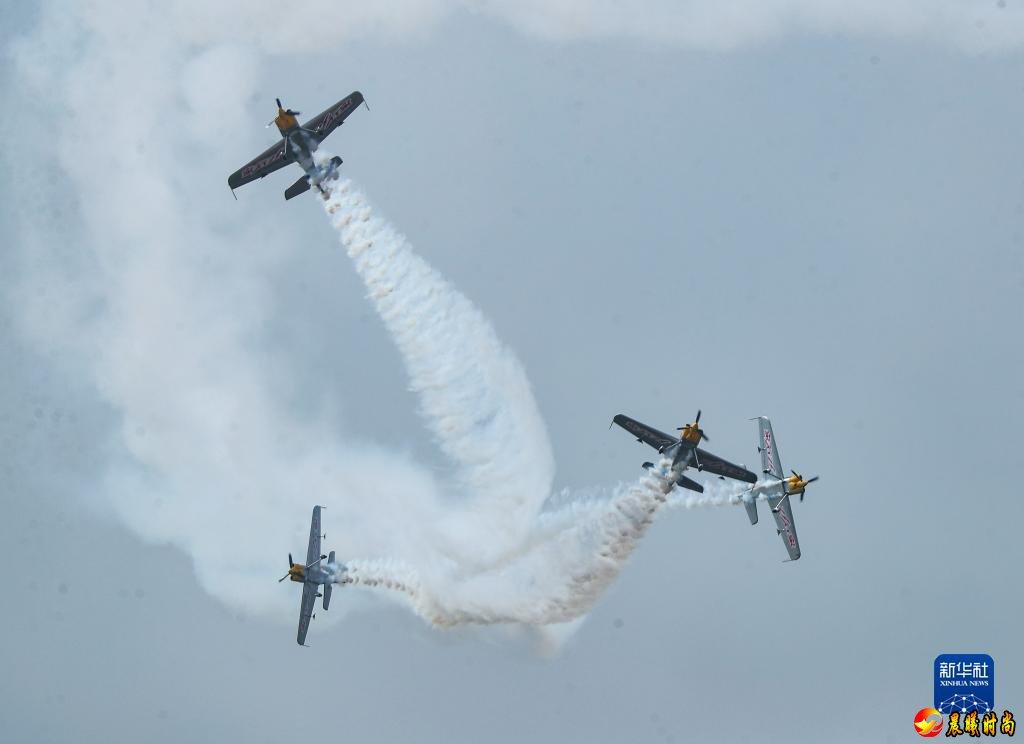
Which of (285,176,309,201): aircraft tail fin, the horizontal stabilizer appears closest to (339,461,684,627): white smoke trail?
the horizontal stabilizer

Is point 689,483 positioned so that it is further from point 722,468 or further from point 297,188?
point 297,188

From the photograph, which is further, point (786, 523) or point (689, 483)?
point (786, 523)

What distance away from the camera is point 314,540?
94250mm

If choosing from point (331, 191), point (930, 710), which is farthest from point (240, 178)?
point (930, 710)

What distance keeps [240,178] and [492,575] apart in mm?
22096

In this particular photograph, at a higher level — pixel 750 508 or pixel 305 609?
pixel 750 508

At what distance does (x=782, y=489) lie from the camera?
93812mm

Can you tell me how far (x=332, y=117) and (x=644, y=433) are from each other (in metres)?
20.2

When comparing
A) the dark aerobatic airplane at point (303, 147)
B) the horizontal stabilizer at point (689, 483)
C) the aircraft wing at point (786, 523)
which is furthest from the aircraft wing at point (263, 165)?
the aircraft wing at point (786, 523)

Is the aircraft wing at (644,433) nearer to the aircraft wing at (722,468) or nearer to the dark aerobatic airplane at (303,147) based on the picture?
the aircraft wing at (722,468)

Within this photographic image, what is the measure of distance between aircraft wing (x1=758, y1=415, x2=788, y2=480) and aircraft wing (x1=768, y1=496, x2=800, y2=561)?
1.34 metres

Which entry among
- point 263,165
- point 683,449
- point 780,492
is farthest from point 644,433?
point 263,165

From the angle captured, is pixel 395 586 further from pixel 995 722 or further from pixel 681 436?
pixel 995 722

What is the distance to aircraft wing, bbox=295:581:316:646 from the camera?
94125 millimetres
